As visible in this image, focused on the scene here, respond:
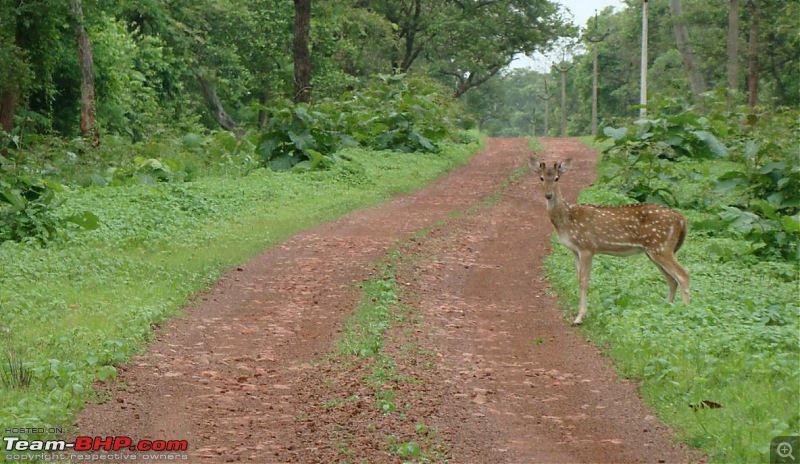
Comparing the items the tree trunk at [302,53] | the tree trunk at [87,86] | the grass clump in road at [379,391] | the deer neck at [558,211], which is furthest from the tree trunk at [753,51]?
the grass clump in road at [379,391]

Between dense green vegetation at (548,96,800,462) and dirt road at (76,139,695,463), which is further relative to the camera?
dense green vegetation at (548,96,800,462)

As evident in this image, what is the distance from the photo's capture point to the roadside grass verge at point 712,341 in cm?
757

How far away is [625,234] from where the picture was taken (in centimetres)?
1248

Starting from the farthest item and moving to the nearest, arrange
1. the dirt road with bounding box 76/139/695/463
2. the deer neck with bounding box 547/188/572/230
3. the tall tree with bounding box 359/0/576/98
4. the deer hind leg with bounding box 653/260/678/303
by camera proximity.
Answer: the tall tree with bounding box 359/0/576/98, the deer neck with bounding box 547/188/572/230, the deer hind leg with bounding box 653/260/678/303, the dirt road with bounding box 76/139/695/463

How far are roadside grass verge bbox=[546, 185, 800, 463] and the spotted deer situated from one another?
44 cm

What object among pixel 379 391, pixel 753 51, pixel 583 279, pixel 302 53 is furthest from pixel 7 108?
pixel 753 51

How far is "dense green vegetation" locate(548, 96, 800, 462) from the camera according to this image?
7902mm

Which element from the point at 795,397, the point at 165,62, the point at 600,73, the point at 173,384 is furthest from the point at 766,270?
the point at 600,73

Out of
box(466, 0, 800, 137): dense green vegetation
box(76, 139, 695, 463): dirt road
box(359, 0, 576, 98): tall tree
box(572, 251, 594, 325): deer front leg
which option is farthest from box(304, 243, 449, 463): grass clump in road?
box(359, 0, 576, 98): tall tree

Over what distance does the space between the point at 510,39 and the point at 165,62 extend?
22.1m

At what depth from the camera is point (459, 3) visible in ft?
174

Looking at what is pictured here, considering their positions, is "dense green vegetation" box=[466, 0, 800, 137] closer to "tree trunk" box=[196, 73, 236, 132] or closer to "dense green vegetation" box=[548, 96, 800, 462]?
"dense green vegetation" box=[548, 96, 800, 462]

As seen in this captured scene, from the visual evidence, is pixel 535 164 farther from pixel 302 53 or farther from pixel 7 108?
pixel 302 53

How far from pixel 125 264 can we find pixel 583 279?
654cm
